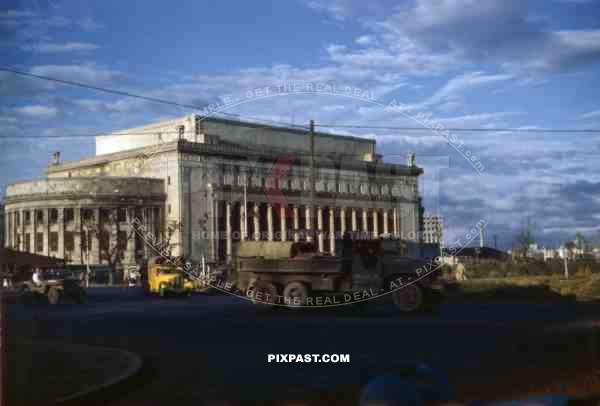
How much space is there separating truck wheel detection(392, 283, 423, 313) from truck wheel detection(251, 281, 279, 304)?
2.87 meters

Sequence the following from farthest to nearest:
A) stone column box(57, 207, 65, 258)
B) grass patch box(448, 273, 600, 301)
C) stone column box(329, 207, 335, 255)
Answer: stone column box(57, 207, 65, 258) → grass patch box(448, 273, 600, 301) → stone column box(329, 207, 335, 255)

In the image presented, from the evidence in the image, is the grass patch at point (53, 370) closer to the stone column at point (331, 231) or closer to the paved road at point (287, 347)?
the paved road at point (287, 347)

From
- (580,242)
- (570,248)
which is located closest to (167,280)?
(570,248)

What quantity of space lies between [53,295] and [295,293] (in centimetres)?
1457

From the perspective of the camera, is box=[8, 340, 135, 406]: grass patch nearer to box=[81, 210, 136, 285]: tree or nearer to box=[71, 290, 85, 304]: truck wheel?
box=[71, 290, 85, 304]: truck wheel

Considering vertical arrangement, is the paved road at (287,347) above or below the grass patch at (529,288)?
below

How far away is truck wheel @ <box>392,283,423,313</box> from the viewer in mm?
17406

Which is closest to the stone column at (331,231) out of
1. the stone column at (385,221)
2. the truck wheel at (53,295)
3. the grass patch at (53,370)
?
the stone column at (385,221)

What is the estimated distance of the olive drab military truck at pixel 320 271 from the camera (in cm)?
1505

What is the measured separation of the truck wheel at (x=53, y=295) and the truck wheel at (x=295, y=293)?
13802 mm

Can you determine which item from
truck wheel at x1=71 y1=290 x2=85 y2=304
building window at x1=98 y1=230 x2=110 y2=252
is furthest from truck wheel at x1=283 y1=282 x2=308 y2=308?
building window at x1=98 y1=230 x2=110 y2=252

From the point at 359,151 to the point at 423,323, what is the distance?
515 cm

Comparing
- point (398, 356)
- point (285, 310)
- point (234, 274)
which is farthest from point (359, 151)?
point (234, 274)

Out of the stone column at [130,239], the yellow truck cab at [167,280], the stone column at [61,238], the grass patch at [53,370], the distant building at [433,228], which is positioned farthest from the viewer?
the stone column at [130,239]
